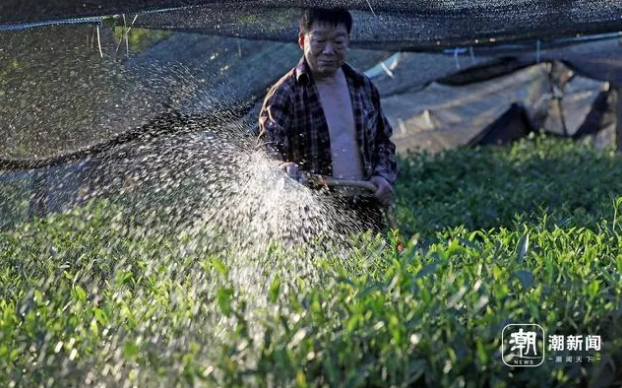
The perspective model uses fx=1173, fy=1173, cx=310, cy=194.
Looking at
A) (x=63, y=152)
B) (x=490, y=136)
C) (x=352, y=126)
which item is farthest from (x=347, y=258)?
(x=490, y=136)

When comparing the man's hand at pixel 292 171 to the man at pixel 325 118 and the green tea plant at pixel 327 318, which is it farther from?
the green tea plant at pixel 327 318

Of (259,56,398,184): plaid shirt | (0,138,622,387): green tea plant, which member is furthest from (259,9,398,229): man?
(0,138,622,387): green tea plant

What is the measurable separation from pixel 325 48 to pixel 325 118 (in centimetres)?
34

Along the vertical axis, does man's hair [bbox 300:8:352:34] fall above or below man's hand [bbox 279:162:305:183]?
above

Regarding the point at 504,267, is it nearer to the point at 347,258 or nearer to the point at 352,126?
the point at 347,258

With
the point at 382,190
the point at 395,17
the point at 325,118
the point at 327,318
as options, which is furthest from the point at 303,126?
the point at 327,318

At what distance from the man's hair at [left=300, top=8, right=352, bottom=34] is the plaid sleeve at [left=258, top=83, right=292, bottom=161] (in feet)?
1.10

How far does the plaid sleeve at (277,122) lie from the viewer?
555 centimetres

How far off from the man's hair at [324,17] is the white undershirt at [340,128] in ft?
0.88

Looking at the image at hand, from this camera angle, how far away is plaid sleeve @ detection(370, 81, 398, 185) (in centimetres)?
576

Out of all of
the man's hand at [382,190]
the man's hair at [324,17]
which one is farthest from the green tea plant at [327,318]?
the man's hair at [324,17]

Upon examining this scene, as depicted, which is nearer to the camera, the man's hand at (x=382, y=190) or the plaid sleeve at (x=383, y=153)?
the man's hand at (x=382, y=190)

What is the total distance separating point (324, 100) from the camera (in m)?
5.68

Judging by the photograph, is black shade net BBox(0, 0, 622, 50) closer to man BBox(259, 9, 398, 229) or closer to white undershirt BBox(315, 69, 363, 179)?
man BBox(259, 9, 398, 229)
